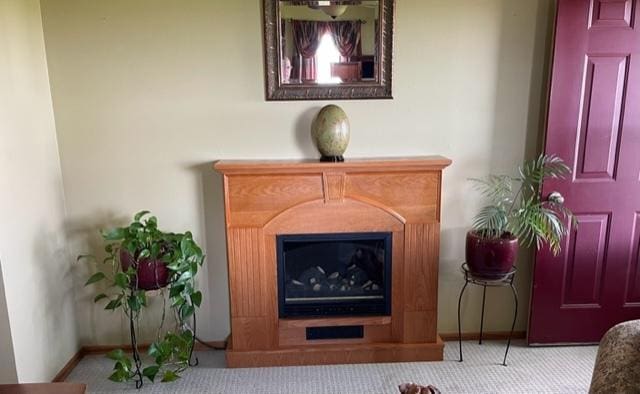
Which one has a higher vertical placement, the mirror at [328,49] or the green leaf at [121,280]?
the mirror at [328,49]

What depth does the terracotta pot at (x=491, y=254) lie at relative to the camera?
2.32 metres

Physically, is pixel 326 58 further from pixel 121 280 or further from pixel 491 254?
pixel 121 280

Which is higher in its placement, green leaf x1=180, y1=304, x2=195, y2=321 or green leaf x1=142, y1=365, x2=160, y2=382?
green leaf x1=180, y1=304, x2=195, y2=321

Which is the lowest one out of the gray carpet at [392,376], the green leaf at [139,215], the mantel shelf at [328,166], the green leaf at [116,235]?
the gray carpet at [392,376]

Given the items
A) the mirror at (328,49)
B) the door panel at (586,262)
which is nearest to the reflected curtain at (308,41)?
the mirror at (328,49)

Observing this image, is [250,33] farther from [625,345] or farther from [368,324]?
[625,345]

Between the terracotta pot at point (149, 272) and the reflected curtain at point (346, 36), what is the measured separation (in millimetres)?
1459

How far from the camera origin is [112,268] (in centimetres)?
262

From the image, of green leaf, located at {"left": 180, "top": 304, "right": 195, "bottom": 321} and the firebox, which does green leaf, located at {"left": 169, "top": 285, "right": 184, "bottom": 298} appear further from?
the firebox

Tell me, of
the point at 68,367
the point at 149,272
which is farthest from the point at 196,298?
the point at 68,367

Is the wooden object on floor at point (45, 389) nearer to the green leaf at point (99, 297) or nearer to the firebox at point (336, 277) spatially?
the green leaf at point (99, 297)

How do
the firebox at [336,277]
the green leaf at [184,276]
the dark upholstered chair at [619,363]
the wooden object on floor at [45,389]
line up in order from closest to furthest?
the dark upholstered chair at [619,363]
the wooden object on floor at [45,389]
the green leaf at [184,276]
the firebox at [336,277]

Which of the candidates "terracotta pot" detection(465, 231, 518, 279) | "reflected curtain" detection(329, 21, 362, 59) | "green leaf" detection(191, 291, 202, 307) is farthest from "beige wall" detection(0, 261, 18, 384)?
"terracotta pot" detection(465, 231, 518, 279)

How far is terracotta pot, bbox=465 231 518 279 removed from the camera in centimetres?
232
